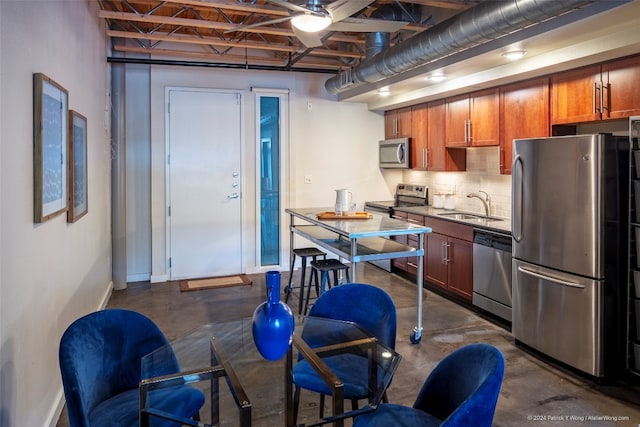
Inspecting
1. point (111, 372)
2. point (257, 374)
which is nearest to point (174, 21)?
point (111, 372)

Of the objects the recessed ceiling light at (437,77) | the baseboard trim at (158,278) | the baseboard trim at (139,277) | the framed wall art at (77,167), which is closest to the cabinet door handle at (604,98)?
the recessed ceiling light at (437,77)

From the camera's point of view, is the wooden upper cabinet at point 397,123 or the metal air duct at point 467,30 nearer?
the metal air duct at point 467,30

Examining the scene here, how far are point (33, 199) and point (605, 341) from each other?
11.5 feet

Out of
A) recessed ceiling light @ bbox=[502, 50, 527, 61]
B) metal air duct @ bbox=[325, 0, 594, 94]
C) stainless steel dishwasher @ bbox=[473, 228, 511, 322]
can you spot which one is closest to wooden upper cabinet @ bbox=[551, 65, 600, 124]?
recessed ceiling light @ bbox=[502, 50, 527, 61]

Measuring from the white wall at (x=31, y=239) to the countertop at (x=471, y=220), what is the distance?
343 centimetres

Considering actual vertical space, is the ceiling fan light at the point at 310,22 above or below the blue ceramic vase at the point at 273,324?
above

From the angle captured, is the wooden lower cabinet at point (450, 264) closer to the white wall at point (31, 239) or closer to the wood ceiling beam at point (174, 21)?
the wood ceiling beam at point (174, 21)

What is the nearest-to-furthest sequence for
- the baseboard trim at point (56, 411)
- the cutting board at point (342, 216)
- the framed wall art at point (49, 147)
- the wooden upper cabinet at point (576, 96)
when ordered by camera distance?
the framed wall art at point (49, 147) → the baseboard trim at point (56, 411) → the wooden upper cabinet at point (576, 96) → the cutting board at point (342, 216)

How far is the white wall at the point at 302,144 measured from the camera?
5891 mm

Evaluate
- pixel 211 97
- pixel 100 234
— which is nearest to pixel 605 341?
pixel 100 234

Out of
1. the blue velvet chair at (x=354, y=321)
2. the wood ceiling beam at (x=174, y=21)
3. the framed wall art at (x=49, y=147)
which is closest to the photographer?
the blue velvet chair at (x=354, y=321)

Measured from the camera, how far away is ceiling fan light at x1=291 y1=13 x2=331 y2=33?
3.05m

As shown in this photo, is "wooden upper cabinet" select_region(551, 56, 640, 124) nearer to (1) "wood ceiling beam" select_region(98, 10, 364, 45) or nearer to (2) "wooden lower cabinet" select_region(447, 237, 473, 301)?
(2) "wooden lower cabinet" select_region(447, 237, 473, 301)

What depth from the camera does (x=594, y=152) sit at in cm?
307
